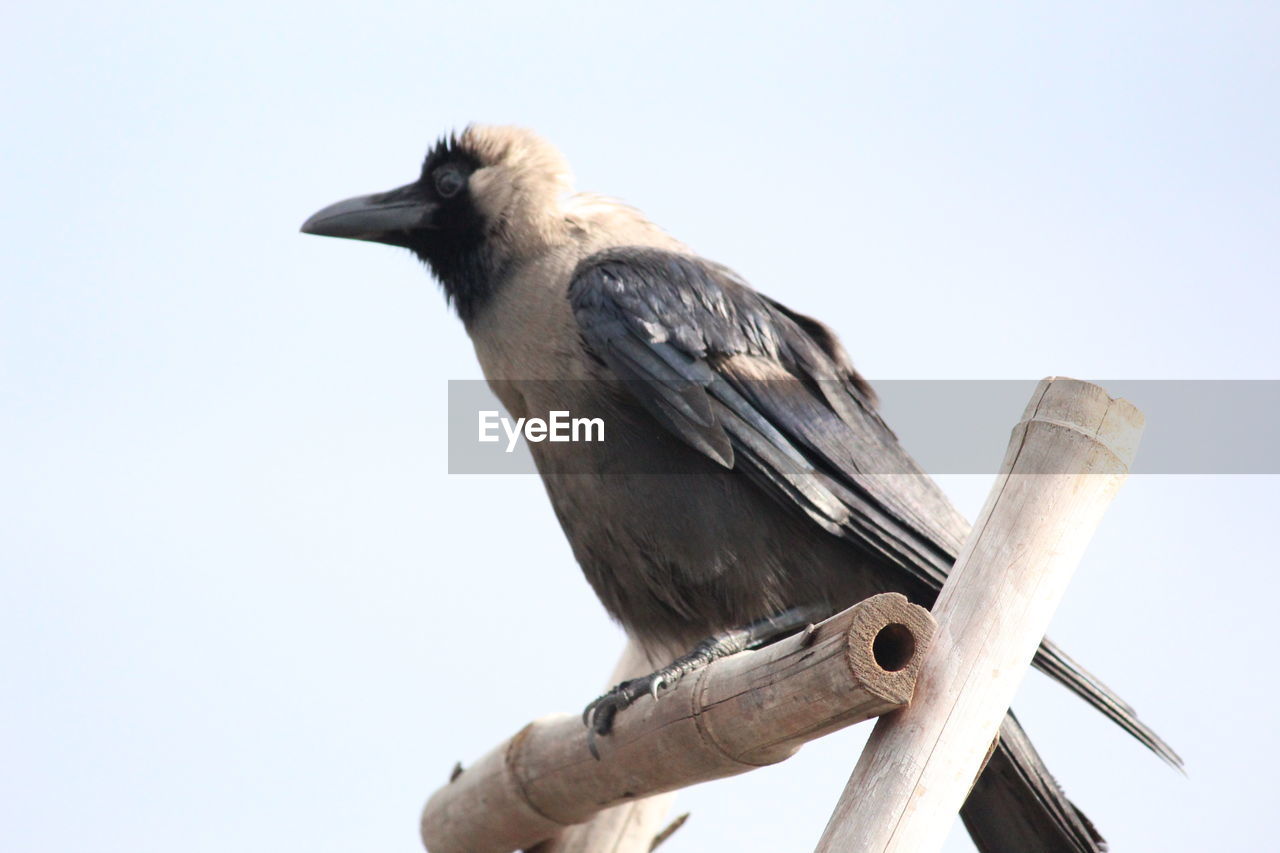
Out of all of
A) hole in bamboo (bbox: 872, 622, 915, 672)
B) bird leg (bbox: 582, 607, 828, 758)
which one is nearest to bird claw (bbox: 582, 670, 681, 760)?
bird leg (bbox: 582, 607, 828, 758)

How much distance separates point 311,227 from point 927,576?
2.62 m

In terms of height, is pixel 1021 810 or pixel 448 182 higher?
pixel 448 182

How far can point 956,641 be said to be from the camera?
3102 mm

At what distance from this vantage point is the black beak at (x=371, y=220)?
529 cm

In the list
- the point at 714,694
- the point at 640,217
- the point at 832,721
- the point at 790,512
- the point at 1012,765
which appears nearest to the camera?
the point at 832,721

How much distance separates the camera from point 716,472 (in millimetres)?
4320

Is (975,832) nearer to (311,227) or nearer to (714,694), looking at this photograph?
(714,694)

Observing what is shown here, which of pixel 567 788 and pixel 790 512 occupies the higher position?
pixel 790 512

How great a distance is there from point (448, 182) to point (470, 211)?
0.19 metres

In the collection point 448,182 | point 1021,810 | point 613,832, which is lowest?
point 613,832

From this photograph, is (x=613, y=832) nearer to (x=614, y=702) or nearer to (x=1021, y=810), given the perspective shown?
(x=614, y=702)

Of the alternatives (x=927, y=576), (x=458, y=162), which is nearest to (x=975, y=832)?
(x=927, y=576)

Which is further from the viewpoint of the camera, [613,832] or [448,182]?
[448,182]

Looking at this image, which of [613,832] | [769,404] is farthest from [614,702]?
[613,832]
